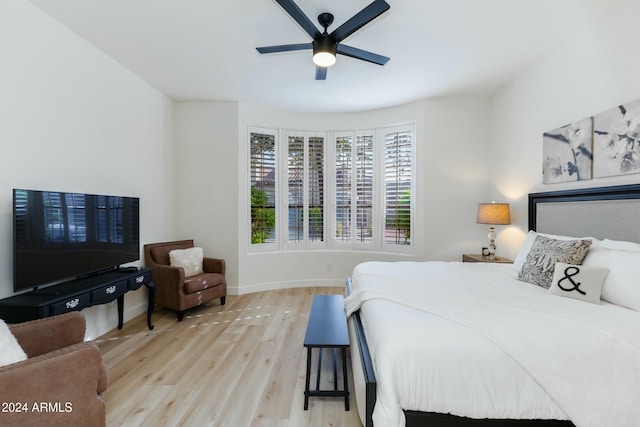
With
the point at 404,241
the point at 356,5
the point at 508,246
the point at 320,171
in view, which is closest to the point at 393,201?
the point at 404,241

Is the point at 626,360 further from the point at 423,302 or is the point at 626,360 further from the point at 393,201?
the point at 393,201

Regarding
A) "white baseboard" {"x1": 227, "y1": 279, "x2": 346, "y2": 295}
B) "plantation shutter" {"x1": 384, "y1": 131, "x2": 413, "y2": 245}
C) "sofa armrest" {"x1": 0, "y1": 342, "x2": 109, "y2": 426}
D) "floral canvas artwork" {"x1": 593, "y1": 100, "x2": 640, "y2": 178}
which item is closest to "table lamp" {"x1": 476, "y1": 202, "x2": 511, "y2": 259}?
"floral canvas artwork" {"x1": 593, "y1": 100, "x2": 640, "y2": 178}

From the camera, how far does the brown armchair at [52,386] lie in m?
1.20

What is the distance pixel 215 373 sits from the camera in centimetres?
228

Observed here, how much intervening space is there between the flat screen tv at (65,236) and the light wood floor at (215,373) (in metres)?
0.87

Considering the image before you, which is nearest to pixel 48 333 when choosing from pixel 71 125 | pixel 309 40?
pixel 71 125

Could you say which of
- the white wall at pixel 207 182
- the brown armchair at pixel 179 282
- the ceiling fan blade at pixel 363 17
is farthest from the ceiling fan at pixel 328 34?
the brown armchair at pixel 179 282

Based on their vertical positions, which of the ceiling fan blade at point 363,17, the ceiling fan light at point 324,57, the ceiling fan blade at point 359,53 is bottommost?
the ceiling fan light at point 324,57

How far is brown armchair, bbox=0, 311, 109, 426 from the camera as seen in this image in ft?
3.94

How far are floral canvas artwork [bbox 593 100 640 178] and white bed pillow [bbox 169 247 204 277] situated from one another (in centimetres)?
439

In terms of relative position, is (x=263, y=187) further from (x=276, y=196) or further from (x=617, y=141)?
(x=617, y=141)

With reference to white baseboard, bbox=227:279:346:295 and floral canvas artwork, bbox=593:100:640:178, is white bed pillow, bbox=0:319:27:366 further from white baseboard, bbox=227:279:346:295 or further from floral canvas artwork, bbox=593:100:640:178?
floral canvas artwork, bbox=593:100:640:178

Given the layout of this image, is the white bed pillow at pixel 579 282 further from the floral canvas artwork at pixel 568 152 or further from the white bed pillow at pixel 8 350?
the white bed pillow at pixel 8 350

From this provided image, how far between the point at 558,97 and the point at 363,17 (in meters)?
2.31
